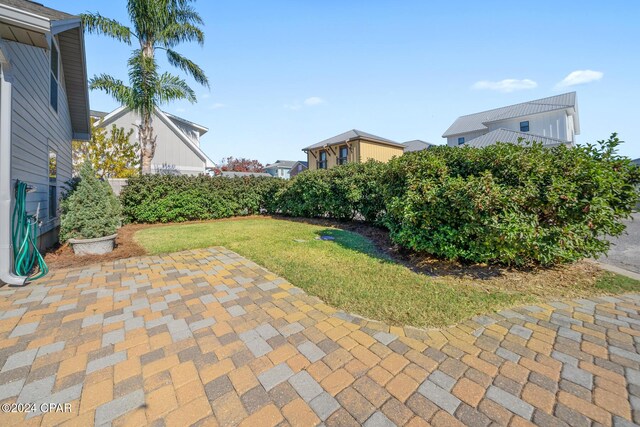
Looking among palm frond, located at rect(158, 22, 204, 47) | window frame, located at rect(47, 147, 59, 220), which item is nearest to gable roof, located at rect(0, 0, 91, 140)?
window frame, located at rect(47, 147, 59, 220)

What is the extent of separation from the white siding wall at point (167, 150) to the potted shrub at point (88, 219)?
1335 centimetres

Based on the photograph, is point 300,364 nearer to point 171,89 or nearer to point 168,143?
point 171,89

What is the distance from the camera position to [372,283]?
3.77 metres

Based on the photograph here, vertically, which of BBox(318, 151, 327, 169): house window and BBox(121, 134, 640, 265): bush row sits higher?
BBox(318, 151, 327, 169): house window

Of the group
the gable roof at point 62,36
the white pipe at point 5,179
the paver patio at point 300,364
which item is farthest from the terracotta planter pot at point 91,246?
the gable roof at point 62,36

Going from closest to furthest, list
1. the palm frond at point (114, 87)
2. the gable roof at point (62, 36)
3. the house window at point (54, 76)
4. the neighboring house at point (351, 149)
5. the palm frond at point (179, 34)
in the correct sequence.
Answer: the gable roof at point (62, 36) < the house window at point (54, 76) < the palm frond at point (114, 87) < the palm frond at point (179, 34) < the neighboring house at point (351, 149)

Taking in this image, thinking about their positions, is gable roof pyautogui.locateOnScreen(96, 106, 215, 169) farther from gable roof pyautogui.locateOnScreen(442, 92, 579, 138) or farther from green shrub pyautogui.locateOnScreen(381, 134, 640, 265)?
gable roof pyautogui.locateOnScreen(442, 92, 579, 138)

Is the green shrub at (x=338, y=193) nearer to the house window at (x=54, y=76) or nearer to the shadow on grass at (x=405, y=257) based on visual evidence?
the shadow on grass at (x=405, y=257)

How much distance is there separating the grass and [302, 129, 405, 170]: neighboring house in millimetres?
14917

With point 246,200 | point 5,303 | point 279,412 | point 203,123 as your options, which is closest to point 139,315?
point 5,303

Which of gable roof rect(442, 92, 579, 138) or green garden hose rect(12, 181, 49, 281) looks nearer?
green garden hose rect(12, 181, 49, 281)

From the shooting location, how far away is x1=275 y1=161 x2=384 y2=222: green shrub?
8188 millimetres

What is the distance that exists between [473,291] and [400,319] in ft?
4.71

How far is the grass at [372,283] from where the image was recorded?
115 inches
